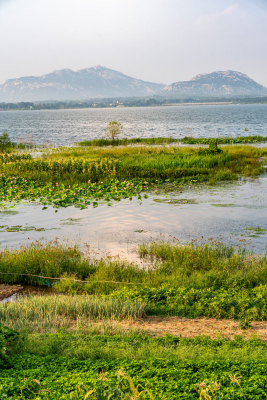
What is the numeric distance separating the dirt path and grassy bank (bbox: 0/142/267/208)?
35.7 ft

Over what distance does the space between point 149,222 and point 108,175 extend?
318 inches

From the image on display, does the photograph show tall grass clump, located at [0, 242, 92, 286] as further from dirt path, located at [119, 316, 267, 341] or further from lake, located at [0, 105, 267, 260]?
dirt path, located at [119, 316, 267, 341]

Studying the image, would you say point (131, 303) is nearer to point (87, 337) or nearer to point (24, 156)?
point (87, 337)

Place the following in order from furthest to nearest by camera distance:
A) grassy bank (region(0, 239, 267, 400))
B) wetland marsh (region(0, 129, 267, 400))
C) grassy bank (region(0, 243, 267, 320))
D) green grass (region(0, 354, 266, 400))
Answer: grassy bank (region(0, 243, 267, 320)) → wetland marsh (region(0, 129, 267, 400)) → grassy bank (region(0, 239, 267, 400)) → green grass (region(0, 354, 266, 400))

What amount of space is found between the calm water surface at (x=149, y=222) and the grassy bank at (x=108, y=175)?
49.5 inches

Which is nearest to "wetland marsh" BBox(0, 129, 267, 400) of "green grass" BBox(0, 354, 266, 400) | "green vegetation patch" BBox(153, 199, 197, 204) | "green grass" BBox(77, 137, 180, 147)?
"green grass" BBox(0, 354, 266, 400)

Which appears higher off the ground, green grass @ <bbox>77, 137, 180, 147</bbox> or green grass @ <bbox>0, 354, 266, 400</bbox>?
green grass @ <bbox>77, 137, 180, 147</bbox>

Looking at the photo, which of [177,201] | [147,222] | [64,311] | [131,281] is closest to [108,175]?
[177,201]

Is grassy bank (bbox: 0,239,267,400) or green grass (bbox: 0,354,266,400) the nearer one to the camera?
green grass (bbox: 0,354,266,400)

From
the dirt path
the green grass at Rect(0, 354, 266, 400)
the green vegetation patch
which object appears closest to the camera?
the green grass at Rect(0, 354, 266, 400)

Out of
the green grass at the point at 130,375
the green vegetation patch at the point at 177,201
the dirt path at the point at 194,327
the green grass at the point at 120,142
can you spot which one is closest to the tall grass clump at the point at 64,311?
the dirt path at the point at 194,327

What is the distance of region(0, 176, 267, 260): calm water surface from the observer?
506 inches

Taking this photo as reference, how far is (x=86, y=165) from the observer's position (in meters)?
23.2

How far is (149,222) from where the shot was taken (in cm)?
1506
